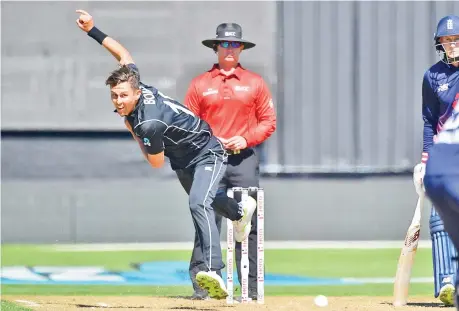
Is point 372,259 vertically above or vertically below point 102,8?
below

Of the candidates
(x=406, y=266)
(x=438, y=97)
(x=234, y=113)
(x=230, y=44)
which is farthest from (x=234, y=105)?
(x=406, y=266)

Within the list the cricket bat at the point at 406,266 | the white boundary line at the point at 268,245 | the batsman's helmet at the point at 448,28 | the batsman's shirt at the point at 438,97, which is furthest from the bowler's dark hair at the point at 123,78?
the white boundary line at the point at 268,245

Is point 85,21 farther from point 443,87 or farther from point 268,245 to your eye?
point 268,245

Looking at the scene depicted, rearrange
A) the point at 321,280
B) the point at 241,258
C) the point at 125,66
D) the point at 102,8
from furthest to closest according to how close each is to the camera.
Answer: the point at 102,8 < the point at 321,280 < the point at 241,258 < the point at 125,66

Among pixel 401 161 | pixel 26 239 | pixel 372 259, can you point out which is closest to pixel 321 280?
pixel 372 259

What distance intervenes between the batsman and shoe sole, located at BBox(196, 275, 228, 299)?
5.34ft

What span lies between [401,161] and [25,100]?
16.6ft

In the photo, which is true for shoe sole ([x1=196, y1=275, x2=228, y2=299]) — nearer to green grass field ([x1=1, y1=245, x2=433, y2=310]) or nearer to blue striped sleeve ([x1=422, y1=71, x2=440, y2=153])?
blue striped sleeve ([x1=422, y1=71, x2=440, y2=153])

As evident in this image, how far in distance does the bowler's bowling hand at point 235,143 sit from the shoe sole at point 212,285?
4.79ft

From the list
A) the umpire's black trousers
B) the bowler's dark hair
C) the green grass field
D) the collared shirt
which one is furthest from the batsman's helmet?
the green grass field

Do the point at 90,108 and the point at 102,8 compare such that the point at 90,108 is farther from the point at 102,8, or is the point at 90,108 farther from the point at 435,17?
the point at 435,17

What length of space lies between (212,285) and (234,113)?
1889 mm

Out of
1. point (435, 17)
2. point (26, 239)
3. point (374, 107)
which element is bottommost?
point (26, 239)

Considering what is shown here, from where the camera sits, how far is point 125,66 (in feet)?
29.1
